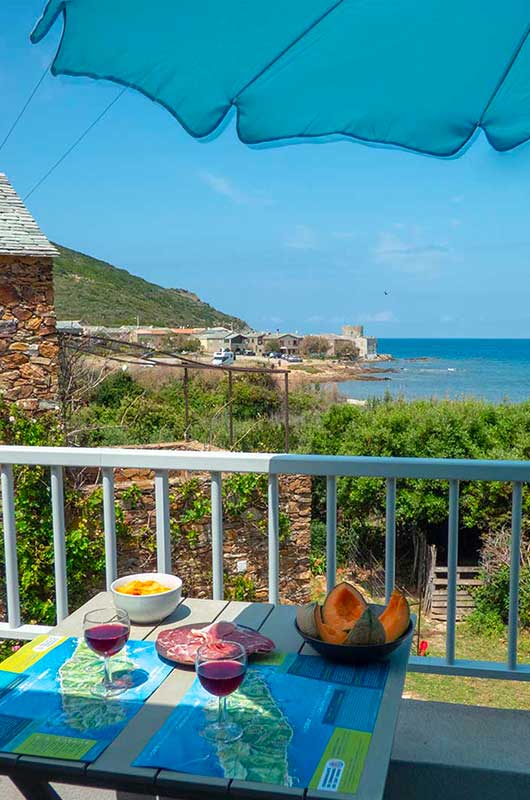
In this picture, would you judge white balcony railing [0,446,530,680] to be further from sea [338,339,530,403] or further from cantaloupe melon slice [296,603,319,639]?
sea [338,339,530,403]

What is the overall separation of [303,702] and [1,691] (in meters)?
0.53

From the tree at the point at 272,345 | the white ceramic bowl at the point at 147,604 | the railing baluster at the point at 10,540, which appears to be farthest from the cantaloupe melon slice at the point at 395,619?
the tree at the point at 272,345

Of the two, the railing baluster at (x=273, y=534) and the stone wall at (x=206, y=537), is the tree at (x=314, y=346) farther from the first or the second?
the railing baluster at (x=273, y=534)

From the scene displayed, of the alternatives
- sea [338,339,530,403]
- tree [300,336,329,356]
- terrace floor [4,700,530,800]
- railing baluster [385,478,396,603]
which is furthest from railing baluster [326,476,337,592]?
tree [300,336,329,356]

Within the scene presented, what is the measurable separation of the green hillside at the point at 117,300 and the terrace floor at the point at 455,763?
567 inches

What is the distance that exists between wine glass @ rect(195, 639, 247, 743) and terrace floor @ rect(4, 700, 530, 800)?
82 centimetres

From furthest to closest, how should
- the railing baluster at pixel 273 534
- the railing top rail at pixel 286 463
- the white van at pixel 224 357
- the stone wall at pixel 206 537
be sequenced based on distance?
the white van at pixel 224 357, the stone wall at pixel 206 537, the railing baluster at pixel 273 534, the railing top rail at pixel 286 463

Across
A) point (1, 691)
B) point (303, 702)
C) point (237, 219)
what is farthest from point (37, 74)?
point (237, 219)

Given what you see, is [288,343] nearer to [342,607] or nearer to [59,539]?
[59,539]

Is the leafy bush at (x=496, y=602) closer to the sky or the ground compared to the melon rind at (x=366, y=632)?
closer to the ground

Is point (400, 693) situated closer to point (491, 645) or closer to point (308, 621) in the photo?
point (308, 621)

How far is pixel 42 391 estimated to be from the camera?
787 cm

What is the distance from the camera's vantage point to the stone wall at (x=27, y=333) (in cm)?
767

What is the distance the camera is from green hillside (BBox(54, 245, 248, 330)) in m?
17.4
